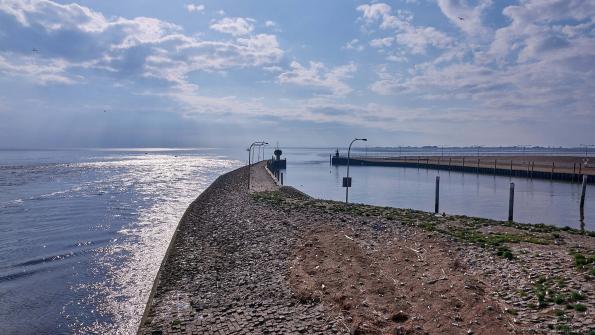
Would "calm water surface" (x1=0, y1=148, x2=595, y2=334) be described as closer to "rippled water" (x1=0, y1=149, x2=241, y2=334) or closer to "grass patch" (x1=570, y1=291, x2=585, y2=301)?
"rippled water" (x1=0, y1=149, x2=241, y2=334)

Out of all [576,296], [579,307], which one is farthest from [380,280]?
[579,307]

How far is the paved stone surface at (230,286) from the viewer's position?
370 inches

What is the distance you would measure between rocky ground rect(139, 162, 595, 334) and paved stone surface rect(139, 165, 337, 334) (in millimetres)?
35

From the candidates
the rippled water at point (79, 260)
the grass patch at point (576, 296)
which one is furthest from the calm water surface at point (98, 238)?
the grass patch at point (576, 296)

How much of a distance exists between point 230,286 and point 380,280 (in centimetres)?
404

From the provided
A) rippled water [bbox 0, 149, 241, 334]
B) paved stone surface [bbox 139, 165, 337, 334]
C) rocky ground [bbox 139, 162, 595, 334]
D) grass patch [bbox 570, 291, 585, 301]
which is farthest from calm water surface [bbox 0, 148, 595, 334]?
grass patch [bbox 570, 291, 585, 301]

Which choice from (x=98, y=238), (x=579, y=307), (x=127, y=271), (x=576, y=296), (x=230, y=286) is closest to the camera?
(x=579, y=307)

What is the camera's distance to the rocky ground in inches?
344

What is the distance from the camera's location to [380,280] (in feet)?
36.9

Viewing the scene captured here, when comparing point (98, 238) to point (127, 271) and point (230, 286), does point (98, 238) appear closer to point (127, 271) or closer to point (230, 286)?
point (127, 271)

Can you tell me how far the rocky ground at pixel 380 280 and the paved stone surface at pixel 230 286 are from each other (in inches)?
1.4

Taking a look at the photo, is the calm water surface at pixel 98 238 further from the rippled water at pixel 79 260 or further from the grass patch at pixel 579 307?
the grass patch at pixel 579 307

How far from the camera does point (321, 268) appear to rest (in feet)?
41.8

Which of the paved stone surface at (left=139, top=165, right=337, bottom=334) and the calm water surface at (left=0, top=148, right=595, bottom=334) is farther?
the calm water surface at (left=0, top=148, right=595, bottom=334)
